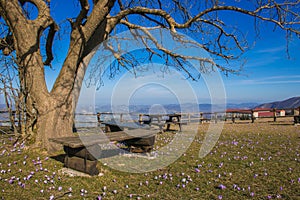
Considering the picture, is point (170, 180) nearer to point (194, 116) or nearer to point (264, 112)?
point (194, 116)

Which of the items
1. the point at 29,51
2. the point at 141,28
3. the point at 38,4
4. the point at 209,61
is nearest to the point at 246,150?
the point at 209,61

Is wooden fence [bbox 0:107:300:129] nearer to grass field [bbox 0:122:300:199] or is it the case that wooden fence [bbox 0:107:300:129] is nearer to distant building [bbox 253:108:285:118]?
distant building [bbox 253:108:285:118]

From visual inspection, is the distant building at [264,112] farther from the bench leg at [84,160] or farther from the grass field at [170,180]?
the bench leg at [84,160]

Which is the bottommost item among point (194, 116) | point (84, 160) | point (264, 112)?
point (84, 160)

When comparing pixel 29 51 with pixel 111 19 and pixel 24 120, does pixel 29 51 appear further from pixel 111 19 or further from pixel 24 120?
pixel 111 19

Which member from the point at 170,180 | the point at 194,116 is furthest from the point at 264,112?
the point at 170,180

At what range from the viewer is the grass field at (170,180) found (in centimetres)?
311

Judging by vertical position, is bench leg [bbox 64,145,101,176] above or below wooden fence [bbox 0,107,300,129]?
below

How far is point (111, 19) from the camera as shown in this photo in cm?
699

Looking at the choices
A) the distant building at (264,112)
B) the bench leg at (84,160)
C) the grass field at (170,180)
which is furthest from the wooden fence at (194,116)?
the bench leg at (84,160)

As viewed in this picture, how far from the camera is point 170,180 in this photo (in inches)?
145

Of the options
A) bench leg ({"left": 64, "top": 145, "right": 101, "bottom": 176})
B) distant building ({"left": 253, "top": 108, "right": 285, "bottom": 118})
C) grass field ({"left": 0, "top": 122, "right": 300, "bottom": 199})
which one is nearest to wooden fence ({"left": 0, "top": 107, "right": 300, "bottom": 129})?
distant building ({"left": 253, "top": 108, "right": 285, "bottom": 118})

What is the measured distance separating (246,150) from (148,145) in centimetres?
291

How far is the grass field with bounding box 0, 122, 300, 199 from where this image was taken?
122 inches
